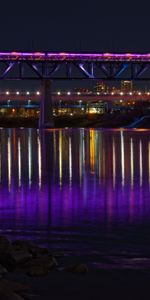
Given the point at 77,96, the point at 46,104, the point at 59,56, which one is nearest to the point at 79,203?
the point at 59,56

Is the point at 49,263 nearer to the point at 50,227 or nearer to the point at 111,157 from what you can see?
the point at 50,227

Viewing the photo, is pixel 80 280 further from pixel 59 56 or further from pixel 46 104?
pixel 46 104

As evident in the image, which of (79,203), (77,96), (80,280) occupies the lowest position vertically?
(80,280)

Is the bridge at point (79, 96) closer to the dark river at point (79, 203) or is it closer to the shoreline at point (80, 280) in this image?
the dark river at point (79, 203)

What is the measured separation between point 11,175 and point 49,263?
21.7 metres

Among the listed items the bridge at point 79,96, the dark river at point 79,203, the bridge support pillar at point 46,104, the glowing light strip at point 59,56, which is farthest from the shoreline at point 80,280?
the bridge at point 79,96

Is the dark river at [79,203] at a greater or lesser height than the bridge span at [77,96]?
lesser

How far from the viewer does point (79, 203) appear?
24.1 meters

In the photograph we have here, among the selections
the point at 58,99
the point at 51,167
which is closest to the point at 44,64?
the point at 58,99

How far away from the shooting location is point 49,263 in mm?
14047

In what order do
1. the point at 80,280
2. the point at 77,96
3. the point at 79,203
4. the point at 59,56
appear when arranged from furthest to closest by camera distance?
the point at 77,96
the point at 59,56
the point at 79,203
the point at 80,280

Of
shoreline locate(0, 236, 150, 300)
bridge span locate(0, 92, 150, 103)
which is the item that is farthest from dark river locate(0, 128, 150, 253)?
bridge span locate(0, 92, 150, 103)

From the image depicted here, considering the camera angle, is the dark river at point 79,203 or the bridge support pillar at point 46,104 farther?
the bridge support pillar at point 46,104

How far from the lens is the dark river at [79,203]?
57.4 feet
